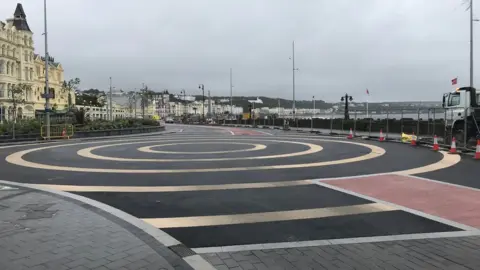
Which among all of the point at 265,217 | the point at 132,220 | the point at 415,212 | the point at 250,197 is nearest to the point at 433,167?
the point at 415,212

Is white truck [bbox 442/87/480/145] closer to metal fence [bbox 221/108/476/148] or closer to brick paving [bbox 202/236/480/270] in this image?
metal fence [bbox 221/108/476/148]

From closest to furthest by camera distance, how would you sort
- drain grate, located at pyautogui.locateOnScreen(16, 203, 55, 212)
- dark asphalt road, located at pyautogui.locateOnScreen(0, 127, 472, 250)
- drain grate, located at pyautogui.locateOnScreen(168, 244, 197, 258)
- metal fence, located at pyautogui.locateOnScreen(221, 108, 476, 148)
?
drain grate, located at pyautogui.locateOnScreen(168, 244, 197, 258), dark asphalt road, located at pyautogui.locateOnScreen(0, 127, 472, 250), drain grate, located at pyautogui.locateOnScreen(16, 203, 55, 212), metal fence, located at pyautogui.locateOnScreen(221, 108, 476, 148)

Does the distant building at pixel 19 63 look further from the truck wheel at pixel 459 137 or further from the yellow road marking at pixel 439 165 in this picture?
the yellow road marking at pixel 439 165

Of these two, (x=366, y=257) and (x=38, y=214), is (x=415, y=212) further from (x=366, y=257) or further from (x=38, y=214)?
(x=38, y=214)

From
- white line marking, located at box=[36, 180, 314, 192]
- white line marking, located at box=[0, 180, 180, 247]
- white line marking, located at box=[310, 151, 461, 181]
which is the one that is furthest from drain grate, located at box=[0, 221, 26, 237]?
white line marking, located at box=[310, 151, 461, 181]

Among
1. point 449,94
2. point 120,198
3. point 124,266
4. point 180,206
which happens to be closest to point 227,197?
point 180,206

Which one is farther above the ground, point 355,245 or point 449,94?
point 449,94

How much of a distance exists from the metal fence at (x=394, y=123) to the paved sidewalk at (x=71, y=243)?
57.6 ft

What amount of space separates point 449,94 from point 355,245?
71.3 feet

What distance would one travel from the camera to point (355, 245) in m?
5.64

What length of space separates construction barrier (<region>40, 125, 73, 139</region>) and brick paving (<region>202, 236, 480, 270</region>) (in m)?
28.7

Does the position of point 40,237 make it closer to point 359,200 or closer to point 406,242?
point 406,242

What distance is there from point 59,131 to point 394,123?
26368 millimetres

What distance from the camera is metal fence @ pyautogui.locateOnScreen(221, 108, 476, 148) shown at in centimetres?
2366
